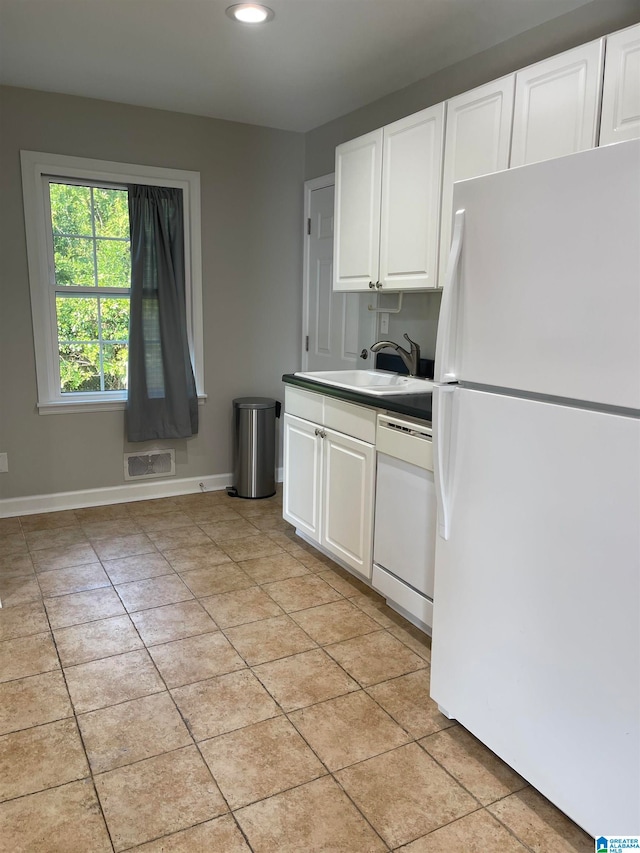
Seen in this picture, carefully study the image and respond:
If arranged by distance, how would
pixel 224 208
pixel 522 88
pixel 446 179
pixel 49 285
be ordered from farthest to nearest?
pixel 224 208 < pixel 49 285 < pixel 446 179 < pixel 522 88

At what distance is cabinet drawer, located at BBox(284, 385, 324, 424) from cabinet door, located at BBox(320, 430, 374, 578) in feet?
0.47

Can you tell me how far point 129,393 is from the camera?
3.98 m

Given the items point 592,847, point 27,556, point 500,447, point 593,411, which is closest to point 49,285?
point 27,556

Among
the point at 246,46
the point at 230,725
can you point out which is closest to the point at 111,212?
the point at 246,46

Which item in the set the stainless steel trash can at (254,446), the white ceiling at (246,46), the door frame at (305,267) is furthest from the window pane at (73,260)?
the door frame at (305,267)

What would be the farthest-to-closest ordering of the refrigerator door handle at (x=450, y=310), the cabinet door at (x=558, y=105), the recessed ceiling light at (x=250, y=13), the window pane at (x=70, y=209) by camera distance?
the window pane at (x=70, y=209) → the recessed ceiling light at (x=250, y=13) → the cabinet door at (x=558, y=105) → the refrigerator door handle at (x=450, y=310)

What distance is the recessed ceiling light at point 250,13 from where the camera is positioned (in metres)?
2.49

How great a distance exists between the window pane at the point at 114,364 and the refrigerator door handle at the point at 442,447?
2741 mm

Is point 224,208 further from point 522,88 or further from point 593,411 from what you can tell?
point 593,411

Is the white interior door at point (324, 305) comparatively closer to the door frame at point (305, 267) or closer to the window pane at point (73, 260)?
the door frame at point (305, 267)

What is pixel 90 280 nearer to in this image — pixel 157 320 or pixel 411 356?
pixel 157 320

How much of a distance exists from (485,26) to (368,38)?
1.65ft

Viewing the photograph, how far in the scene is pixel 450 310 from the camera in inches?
69.1

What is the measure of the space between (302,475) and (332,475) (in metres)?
0.33
